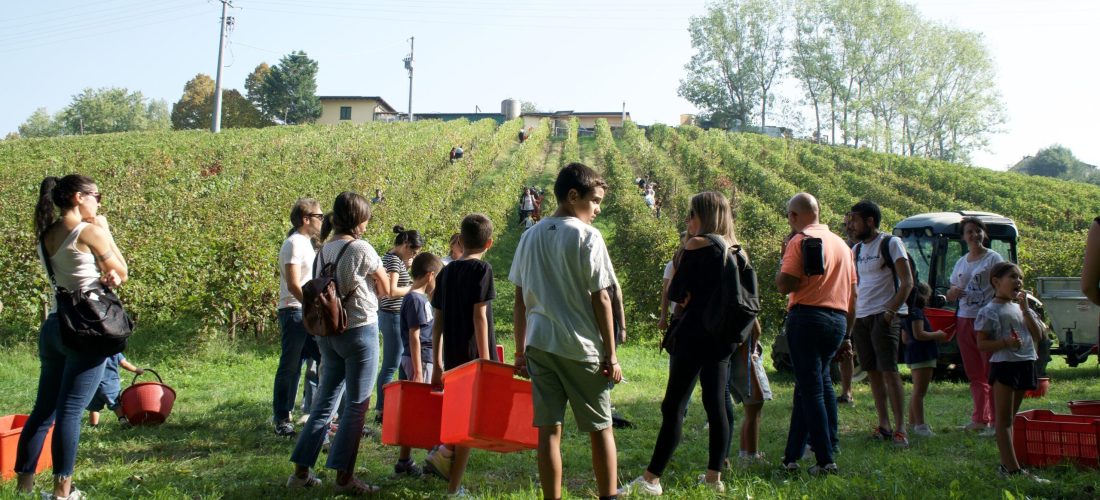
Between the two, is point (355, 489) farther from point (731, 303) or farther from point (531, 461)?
point (731, 303)

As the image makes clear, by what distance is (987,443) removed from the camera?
5.85 metres

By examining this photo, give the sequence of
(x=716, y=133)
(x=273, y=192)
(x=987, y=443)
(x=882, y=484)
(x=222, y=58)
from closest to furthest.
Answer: (x=882, y=484), (x=987, y=443), (x=273, y=192), (x=222, y=58), (x=716, y=133)

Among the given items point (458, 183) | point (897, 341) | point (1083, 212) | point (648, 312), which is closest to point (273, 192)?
point (458, 183)

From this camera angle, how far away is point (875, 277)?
6059mm

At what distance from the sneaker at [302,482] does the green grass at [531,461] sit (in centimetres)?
9

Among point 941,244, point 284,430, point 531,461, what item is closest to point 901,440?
point 531,461

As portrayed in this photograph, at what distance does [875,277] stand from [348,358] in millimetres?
3737

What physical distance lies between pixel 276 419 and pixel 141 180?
64.9 ft

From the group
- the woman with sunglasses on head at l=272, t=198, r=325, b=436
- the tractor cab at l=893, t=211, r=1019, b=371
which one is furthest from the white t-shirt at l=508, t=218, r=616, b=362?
the tractor cab at l=893, t=211, r=1019, b=371

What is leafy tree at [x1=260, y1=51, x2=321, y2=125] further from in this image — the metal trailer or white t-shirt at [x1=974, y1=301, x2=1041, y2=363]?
white t-shirt at [x1=974, y1=301, x2=1041, y2=363]

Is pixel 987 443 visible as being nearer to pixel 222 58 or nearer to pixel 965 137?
pixel 222 58

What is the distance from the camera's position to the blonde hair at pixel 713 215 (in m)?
4.62

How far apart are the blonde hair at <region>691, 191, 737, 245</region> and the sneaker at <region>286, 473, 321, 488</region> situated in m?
2.50

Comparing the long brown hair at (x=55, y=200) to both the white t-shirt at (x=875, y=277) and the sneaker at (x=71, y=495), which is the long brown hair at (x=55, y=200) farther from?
the white t-shirt at (x=875, y=277)
